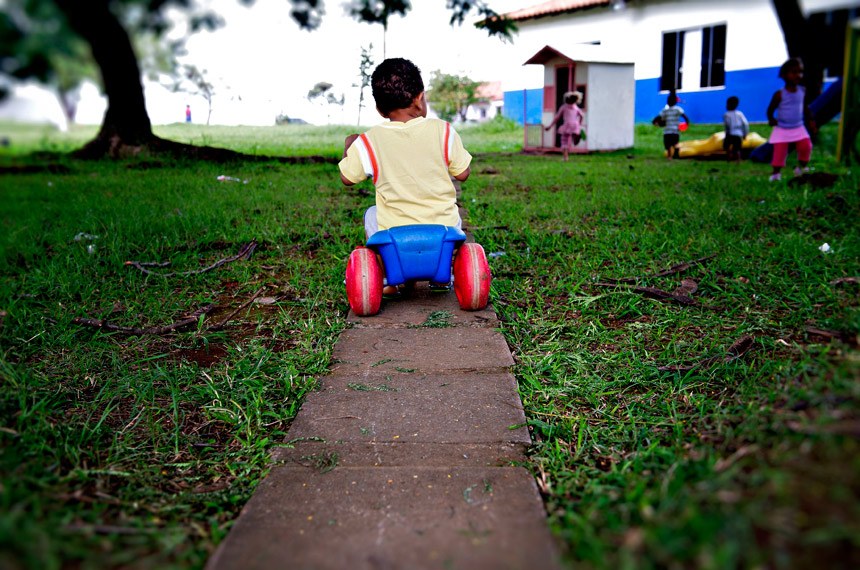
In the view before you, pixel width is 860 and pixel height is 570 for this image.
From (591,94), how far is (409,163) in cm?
1018

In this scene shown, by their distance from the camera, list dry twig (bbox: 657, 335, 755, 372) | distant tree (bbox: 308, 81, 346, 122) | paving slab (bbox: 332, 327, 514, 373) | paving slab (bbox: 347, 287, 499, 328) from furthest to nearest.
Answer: distant tree (bbox: 308, 81, 346, 122) < paving slab (bbox: 347, 287, 499, 328) < paving slab (bbox: 332, 327, 514, 373) < dry twig (bbox: 657, 335, 755, 372)

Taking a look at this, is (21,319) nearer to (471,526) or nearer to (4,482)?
(4,482)

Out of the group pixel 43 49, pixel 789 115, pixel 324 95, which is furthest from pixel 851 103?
pixel 43 49

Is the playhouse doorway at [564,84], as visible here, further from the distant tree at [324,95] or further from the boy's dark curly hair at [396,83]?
the boy's dark curly hair at [396,83]

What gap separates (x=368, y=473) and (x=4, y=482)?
33.5 inches

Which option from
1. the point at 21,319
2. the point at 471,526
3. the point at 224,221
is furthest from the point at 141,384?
the point at 224,221

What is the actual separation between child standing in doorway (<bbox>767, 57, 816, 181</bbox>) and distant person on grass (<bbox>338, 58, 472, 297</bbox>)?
5.14 m

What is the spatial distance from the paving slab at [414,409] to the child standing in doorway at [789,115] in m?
5.91

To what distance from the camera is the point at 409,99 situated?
316cm

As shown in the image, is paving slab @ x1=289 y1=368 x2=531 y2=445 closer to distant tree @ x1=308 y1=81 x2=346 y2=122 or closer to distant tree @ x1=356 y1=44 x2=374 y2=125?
distant tree @ x1=308 y1=81 x2=346 y2=122

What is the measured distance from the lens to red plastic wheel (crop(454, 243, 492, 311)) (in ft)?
9.96

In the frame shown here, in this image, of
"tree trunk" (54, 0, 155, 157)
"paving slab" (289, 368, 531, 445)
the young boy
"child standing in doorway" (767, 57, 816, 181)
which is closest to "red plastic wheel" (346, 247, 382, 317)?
"paving slab" (289, 368, 531, 445)

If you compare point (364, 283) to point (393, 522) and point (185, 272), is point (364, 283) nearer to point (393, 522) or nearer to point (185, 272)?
point (185, 272)

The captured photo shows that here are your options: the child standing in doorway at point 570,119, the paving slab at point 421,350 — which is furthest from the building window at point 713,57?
the paving slab at point 421,350
